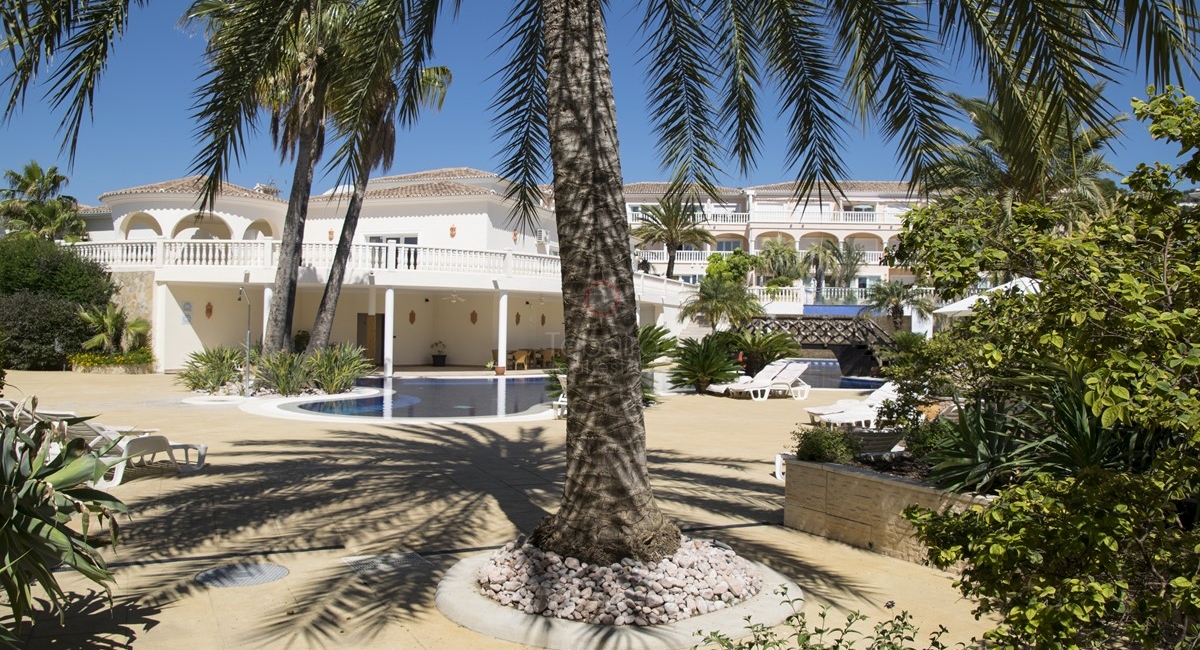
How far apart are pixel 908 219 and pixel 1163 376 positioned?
149 cm

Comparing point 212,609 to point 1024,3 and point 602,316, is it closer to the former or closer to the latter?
point 602,316

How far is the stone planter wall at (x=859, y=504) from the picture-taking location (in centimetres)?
628

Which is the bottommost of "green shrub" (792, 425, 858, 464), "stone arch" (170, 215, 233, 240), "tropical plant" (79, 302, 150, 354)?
"green shrub" (792, 425, 858, 464)

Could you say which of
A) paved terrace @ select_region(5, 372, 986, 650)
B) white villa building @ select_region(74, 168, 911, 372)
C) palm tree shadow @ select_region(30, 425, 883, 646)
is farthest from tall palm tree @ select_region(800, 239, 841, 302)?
palm tree shadow @ select_region(30, 425, 883, 646)

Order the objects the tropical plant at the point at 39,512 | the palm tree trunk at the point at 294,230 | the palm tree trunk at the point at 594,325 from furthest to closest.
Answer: the palm tree trunk at the point at 294,230, the palm tree trunk at the point at 594,325, the tropical plant at the point at 39,512

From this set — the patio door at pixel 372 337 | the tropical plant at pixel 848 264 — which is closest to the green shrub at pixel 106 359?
the patio door at pixel 372 337

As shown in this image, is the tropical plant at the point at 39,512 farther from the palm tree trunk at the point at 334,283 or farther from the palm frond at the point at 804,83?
the palm tree trunk at the point at 334,283

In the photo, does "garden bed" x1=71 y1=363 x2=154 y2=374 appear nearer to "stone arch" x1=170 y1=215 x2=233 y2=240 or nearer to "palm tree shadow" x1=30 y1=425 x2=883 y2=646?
"stone arch" x1=170 y1=215 x2=233 y2=240

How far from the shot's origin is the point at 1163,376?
2.32 m

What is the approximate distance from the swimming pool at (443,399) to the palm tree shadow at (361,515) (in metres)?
4.80

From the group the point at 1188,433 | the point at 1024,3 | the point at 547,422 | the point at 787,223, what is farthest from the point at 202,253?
the point at 787,223

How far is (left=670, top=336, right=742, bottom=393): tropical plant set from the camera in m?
21.4

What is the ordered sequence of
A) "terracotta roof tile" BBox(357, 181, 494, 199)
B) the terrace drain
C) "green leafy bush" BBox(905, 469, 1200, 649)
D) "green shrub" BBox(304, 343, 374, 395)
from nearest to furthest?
"green leafy bush" BBox(905, 469, 1200, 649) → the terrace drain → "green shrub" BBox(304, 343, 374, 395) → "terracotta roof tile" BBox(357, 181, 494, 199)

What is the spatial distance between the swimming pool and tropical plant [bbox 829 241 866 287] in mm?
39810
